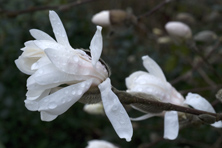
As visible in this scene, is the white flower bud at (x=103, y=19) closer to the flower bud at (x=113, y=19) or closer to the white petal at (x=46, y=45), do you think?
the flower bud at (x=113, y=19)

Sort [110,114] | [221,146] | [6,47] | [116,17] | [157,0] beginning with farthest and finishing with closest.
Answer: [157,0], [6,47], [221,146], [116,17], [110,114]

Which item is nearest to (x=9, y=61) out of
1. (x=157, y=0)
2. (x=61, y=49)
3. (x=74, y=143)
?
(x=74, y=143)

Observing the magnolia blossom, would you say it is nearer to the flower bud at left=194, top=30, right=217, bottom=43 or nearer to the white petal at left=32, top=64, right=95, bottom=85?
the white petal at left=32, top=64, right=95, bottom=85

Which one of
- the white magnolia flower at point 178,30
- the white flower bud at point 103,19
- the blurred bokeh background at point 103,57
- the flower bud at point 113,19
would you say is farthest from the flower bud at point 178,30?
the blurred bokeh background at point 103,57

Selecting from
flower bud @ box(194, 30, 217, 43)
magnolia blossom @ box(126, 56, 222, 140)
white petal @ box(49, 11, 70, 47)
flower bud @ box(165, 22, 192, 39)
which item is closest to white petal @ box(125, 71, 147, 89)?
magnolia blossom @ box(126, 56, 222, 140)

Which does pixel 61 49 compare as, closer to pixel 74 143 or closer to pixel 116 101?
pixel 116 101

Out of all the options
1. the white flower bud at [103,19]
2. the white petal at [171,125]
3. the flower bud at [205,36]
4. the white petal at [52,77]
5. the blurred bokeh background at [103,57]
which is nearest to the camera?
the white petal at [52,77]

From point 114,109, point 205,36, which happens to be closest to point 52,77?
point 114,109
